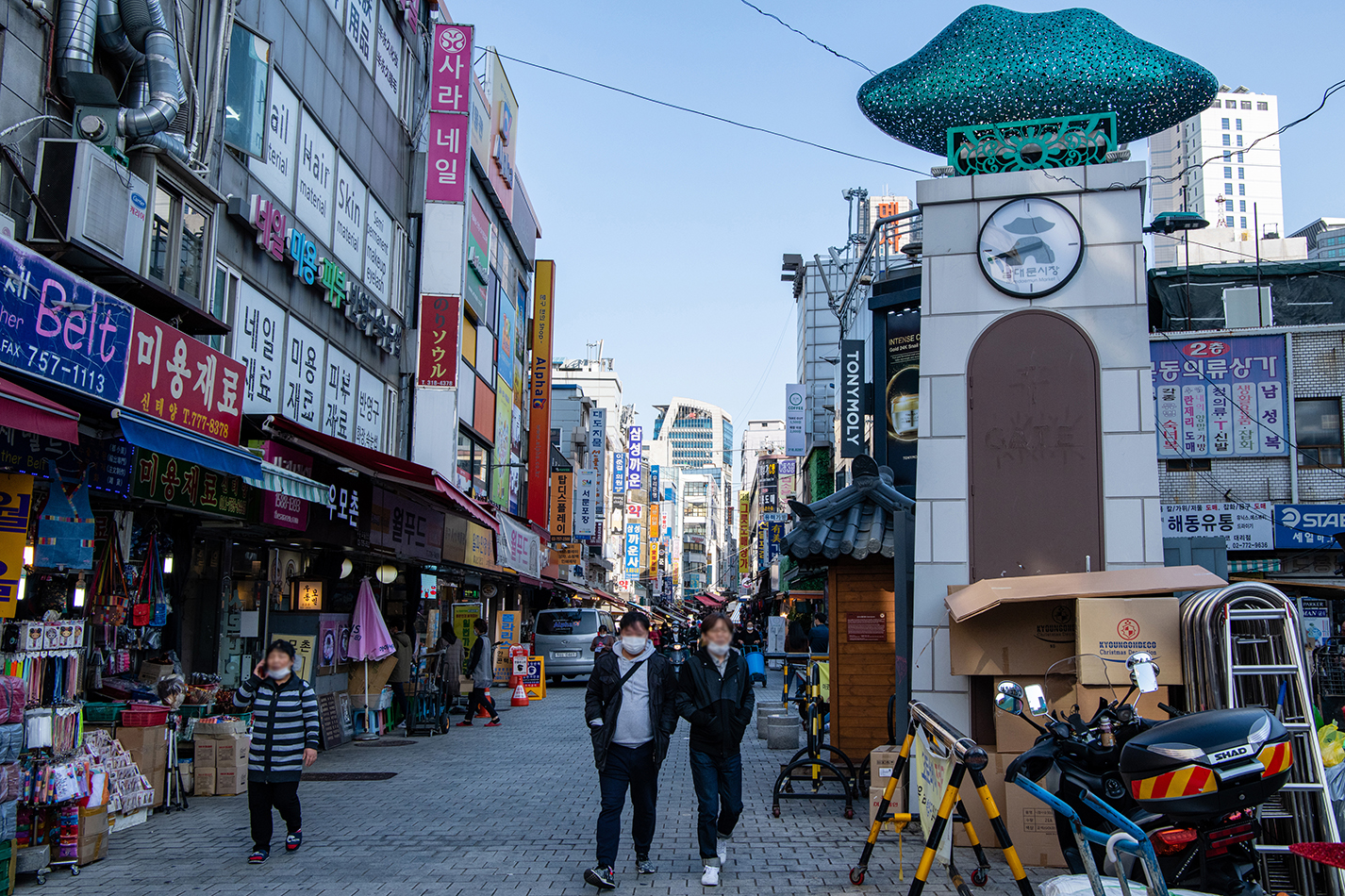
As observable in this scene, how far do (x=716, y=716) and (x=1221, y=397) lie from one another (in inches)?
792

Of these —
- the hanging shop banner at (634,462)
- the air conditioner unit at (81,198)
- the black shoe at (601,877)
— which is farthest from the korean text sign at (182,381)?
the hanging shop banner at (634,462)

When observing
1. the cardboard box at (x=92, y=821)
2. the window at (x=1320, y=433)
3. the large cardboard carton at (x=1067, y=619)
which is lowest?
the cardboard box at (x=92, y=821)

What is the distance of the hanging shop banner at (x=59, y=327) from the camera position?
656 cm

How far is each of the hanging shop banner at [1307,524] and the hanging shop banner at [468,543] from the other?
16.6 meters

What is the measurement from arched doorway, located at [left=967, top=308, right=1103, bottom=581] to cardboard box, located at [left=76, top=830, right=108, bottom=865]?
22.8 feet

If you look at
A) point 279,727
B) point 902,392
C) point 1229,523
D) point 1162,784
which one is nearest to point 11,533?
point 279,727

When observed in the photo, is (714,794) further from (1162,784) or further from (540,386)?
(540,386)

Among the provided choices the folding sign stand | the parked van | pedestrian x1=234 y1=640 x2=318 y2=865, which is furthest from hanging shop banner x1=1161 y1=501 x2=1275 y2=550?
pedestrian x1=234 y1=640 x2=318 y2=865

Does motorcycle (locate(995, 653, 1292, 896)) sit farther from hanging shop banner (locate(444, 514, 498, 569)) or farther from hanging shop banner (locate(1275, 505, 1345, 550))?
hanging shop banner (locate(1275, 505, 1345, 550))

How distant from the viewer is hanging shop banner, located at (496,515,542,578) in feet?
72.9

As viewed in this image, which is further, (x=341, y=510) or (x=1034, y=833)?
(x=341, y=510)

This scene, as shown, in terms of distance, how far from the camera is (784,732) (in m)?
14.2

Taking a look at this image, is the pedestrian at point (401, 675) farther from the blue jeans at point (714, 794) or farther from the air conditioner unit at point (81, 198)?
the blue jeans at point (714, 794)

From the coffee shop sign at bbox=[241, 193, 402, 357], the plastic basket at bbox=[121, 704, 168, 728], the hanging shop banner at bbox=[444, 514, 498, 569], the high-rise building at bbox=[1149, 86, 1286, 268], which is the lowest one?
the plastic basket at bbox=[121, 704, 168, 728]
